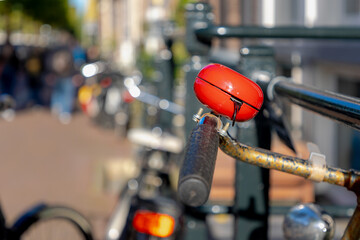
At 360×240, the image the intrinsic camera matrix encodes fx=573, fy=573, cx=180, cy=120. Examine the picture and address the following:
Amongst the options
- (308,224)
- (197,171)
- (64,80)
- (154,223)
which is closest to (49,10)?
(64,80)

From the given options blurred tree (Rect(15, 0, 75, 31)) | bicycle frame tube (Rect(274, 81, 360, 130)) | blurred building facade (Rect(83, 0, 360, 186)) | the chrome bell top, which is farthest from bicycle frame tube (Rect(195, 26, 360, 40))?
blurred tree (Rect(15, 0, 75, 31))

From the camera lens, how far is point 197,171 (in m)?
0.77

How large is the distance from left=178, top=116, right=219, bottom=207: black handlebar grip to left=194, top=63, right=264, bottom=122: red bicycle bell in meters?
0.08

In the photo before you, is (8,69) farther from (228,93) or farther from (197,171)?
(197,171)

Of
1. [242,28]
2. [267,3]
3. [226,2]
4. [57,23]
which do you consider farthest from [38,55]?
[57,23]

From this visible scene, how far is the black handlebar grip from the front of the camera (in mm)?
769

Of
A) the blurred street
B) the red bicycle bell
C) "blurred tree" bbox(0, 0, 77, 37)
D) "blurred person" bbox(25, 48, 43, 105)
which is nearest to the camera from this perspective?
the red bicycle bell

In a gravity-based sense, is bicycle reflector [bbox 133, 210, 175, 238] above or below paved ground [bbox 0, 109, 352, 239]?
above

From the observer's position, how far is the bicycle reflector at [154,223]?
90.4 inches

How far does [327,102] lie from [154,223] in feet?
4.52

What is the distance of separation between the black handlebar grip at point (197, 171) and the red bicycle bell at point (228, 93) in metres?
0.08

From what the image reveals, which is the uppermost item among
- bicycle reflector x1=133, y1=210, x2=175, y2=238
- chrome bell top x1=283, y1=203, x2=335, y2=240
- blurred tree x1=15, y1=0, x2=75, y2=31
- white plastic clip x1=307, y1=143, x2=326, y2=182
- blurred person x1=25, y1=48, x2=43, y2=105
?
white plastic clip x1=307, y1=143, x2=326, y2=182

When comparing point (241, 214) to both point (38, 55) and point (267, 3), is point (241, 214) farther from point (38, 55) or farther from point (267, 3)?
point (38, 55)

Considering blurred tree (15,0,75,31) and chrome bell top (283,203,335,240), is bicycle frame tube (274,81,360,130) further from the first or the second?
blurred tree (15,0,75,31)
